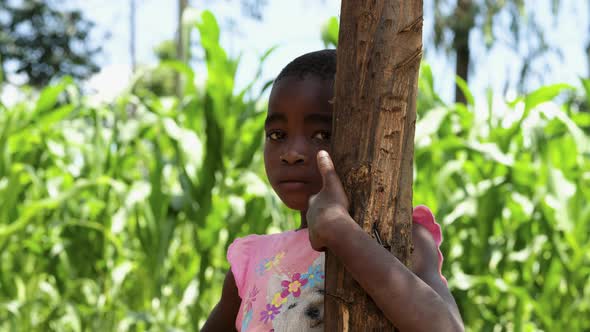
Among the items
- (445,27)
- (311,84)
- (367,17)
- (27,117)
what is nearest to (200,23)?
(27,117)

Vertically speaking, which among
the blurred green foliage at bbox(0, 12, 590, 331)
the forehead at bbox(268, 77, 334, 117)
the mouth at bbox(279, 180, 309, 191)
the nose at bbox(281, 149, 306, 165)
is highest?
the forehead at bbox(268, 77, 334, 117)

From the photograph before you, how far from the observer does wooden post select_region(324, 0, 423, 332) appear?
75 cm

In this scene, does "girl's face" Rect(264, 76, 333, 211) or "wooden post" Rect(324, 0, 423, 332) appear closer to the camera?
"wooden post" Rect(324, 0, 423, 332)

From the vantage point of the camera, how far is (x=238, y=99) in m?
2.13

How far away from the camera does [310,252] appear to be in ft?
3.13

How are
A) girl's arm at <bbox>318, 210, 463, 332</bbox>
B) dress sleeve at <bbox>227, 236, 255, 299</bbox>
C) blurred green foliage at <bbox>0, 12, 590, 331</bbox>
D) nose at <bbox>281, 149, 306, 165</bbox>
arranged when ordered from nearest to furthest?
girl's arm at <bbox>318, 210, 463, 332</bbox> < nose at <bbox>281, 149, 306, 165</bbox> < dress sleeve at <bbox>227, 236, 255, 299</bbox> < blurred green foliage at <bbox>0, 12, 590, 331</bbox>

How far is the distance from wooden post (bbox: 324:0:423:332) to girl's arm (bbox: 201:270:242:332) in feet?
1.09

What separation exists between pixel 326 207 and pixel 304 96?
0.63ft

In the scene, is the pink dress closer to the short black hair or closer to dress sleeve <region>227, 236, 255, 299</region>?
dress sleeve <region>227, 236, 255, 299</region>

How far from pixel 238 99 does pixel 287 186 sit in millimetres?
1255

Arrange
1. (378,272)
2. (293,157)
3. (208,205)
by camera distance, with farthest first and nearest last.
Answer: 1. (208,205)
2. (293,157)
3. (378,272)

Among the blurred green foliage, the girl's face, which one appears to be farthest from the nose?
the blurred green foliage

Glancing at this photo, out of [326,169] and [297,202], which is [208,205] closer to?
[297,202]

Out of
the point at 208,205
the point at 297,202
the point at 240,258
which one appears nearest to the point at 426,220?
the point at 297,202
